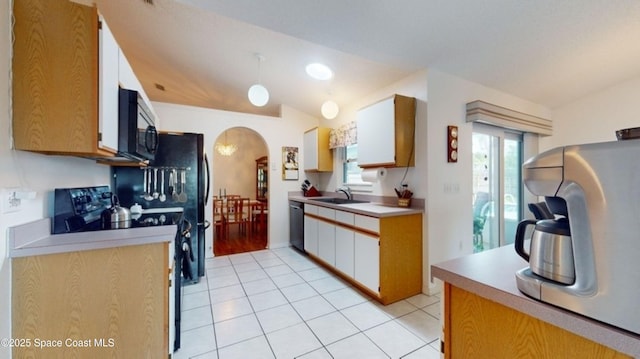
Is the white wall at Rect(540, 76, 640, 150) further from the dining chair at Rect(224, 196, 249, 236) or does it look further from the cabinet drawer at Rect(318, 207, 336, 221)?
the dining chair at Rect(224, 196, 249, 236)

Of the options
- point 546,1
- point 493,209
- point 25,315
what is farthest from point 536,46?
point 25,315

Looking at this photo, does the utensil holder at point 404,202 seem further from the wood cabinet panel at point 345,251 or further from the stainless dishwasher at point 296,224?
the stainless dishwasher at point 296,224

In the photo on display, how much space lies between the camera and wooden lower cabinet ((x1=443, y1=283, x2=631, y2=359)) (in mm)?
682

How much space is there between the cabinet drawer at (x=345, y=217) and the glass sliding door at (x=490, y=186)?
1.77 m

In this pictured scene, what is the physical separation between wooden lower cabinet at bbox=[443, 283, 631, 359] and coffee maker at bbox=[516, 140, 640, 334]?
0.11m

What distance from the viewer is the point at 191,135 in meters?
2.97

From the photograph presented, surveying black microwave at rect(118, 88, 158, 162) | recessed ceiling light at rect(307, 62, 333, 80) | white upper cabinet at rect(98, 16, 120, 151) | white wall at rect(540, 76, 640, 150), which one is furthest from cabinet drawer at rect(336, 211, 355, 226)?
white wall at rect(540, 76, 640, 150)

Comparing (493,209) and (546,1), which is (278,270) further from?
(546,1)

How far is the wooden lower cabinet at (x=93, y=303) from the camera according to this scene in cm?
118

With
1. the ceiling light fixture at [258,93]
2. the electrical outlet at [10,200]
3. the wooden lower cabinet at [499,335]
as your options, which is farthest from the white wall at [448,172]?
the electrical outlet at [10,200]

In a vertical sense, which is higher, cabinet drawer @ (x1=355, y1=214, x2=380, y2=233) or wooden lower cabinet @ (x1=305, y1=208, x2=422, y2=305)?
cabinet drawer @ (x1=355, y1=214, x2=380, y2=233)

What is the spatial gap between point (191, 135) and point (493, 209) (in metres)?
4.07

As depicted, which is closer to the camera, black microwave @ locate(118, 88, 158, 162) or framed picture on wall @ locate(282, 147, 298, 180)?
black microwave @ locate(118, 88, 158, 162)

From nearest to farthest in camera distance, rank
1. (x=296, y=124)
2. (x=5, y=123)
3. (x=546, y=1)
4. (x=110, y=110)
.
Answer: (x=5, y=123)
(x=110, y=110)
(x=546, y=1)
(x=296, y=124)
